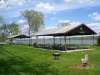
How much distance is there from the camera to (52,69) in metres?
14.4

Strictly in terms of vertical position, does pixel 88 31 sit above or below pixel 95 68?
above

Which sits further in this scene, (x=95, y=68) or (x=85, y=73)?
(x=95, y=68)

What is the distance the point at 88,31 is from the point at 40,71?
58.2ft

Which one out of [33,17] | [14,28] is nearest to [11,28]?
[14,28]

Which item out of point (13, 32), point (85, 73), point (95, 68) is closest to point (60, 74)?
point (85, 73)

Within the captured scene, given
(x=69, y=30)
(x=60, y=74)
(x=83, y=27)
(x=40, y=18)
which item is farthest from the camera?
(x=40, y=18)

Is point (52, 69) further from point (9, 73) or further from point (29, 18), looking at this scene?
point (29, 18)

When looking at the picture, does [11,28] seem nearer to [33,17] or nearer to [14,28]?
[14,28]

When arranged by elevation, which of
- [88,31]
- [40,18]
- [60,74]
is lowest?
[60,74]

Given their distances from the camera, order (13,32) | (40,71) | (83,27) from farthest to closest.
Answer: (13,32)
(83,27)
(40,71)

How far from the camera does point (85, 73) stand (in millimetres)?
13086

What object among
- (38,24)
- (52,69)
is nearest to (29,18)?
(38,24)

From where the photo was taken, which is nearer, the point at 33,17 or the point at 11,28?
the point at 33,17

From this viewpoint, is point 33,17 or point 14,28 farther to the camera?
point 14,28
